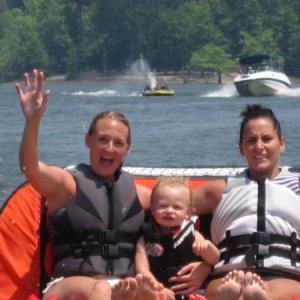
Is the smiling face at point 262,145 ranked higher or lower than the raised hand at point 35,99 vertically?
lower

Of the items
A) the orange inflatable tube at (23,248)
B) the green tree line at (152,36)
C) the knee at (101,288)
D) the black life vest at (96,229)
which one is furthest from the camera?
the green tree line at (152,36)

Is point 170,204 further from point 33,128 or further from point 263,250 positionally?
point 33,128

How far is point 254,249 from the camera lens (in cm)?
397

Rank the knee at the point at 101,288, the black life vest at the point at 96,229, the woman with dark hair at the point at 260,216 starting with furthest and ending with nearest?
1. the black life vest at the point at 96,229
2. the woman with dark hair at the point at 260,216
3. the knee at the point at 101,288

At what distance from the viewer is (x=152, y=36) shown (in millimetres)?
65125

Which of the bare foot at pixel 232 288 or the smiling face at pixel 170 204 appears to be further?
the smiling face at pixel 170 204

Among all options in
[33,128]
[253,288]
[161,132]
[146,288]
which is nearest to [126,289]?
[146,288]

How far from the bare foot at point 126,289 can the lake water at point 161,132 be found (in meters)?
6.37

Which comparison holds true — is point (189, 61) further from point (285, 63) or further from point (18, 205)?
point (18, 205)

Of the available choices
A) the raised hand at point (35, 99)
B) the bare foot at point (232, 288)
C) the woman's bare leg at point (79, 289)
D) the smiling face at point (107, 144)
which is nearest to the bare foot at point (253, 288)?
the bare foot at point (232, 288)

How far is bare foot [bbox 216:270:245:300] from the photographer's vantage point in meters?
3.64

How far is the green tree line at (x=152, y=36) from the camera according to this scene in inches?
2435

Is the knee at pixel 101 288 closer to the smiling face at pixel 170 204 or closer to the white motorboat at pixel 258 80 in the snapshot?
the smiling face at pixel 170 204

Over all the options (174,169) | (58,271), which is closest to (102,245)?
(58,271)
